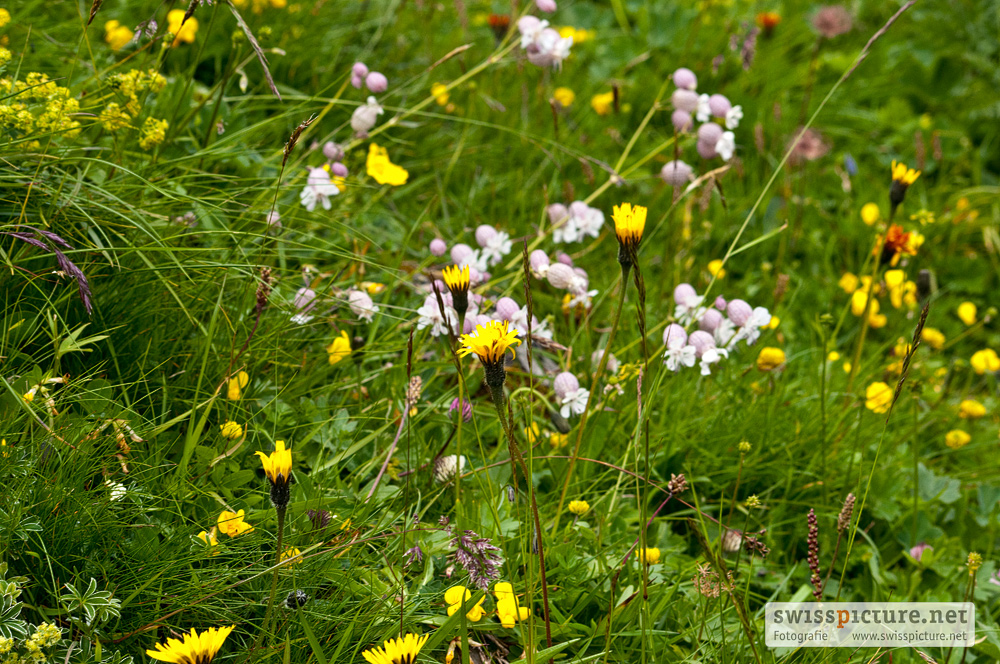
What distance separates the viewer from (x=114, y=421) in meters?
1.42

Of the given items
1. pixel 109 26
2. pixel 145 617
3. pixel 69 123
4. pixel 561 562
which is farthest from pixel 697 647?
pixel 109 26

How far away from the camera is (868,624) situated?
68.2 inches

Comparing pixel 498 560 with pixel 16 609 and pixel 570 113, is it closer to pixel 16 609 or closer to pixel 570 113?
pixel 16 609

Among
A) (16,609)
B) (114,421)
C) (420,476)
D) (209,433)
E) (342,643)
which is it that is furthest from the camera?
(420,476)

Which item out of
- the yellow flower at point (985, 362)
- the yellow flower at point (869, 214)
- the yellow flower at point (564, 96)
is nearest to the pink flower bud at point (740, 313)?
the yellow flower at point (985, 362)

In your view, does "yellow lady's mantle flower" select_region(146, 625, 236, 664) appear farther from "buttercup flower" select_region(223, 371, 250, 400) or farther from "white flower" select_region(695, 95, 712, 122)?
"white flower" select_region(695, 95, 712, 122)

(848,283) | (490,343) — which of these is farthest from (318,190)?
(848,283)

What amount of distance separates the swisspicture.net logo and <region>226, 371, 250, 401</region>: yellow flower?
1175mm

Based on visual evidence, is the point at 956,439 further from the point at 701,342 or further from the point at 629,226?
the point at 629,226

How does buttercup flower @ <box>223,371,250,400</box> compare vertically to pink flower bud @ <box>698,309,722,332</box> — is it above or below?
below

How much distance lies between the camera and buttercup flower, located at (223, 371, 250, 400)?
5.48 feet

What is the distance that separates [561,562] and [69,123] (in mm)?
1519

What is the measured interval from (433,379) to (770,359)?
942 millimetres

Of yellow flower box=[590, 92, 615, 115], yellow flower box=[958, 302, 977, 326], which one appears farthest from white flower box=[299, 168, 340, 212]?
yellow flower box=[958, 302, 977, 326]
